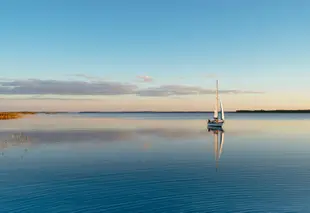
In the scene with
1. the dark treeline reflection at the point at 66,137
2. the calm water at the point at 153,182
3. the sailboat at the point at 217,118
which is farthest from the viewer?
the sailboat at the point at 217,118

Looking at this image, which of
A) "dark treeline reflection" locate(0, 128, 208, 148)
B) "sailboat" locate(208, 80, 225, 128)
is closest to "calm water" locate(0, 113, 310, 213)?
"dark treeline reflection" locate(0, 128, 208, 148)

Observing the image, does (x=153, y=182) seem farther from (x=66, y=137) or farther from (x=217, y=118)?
(x=217, y=118)

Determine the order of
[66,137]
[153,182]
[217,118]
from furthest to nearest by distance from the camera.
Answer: [217,118] → [66,137] → [153,182]

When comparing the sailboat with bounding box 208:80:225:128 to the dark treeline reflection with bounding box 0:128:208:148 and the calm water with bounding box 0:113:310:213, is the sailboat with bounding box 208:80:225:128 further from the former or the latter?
the calm water with bounding box 0:113:310:213

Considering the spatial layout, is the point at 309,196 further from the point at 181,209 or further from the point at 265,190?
the point at 181,209

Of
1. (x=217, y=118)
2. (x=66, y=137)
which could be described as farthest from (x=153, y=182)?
(x=217, y=118)

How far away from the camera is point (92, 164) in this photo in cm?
3000

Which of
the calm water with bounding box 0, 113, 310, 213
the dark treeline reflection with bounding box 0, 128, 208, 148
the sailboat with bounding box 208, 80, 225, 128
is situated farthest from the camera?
the sailboat with bounding box 208, 80, 225, 128

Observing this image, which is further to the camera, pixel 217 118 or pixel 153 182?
pixel 217 118

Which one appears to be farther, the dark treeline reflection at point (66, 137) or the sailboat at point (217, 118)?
the sailboat at point (217, 118)

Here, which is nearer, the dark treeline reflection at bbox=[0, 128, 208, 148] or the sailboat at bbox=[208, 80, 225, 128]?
the dark treeline reflection at bbox=[0, 128, 208, 148]

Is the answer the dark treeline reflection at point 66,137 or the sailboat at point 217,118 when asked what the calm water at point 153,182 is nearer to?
the dark treeline reflection at point 66,137

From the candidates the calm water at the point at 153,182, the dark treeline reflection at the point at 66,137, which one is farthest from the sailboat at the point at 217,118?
the calm water at the point at 153,182

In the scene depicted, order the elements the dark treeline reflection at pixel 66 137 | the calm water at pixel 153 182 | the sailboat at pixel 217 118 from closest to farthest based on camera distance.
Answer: the calm water at pixel 153 182 → the dark treeline reflection at pixel 66 137 → the sailboat at pixel 217 118
